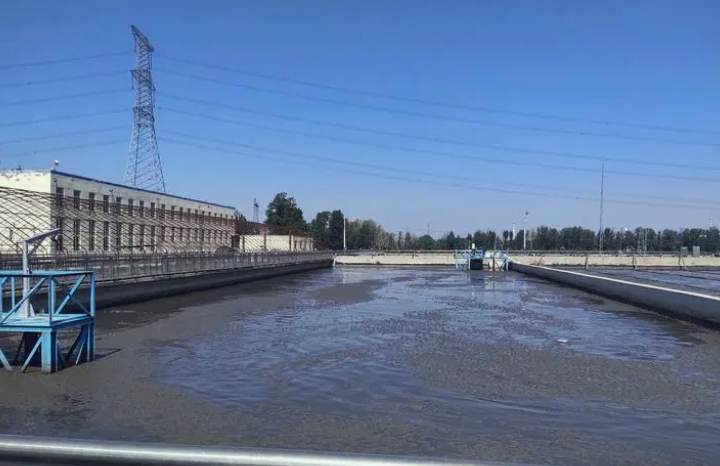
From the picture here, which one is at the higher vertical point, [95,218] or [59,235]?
[95,218]

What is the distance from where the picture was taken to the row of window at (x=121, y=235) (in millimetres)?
39719

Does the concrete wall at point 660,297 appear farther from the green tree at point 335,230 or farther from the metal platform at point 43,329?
the green tree at point 335,230

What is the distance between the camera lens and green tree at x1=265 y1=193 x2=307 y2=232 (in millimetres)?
138125

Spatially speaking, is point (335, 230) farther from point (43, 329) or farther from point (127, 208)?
point (43, 329)

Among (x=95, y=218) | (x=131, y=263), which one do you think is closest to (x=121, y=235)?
(x=95, y=218)

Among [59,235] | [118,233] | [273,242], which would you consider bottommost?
[273,242]

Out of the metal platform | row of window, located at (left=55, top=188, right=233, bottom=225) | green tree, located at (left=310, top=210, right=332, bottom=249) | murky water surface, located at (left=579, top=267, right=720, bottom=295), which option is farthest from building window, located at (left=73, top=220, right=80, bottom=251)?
green tree, located at (left=310, top=210, right=332, bottom=249)

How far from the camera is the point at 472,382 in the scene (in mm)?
10719

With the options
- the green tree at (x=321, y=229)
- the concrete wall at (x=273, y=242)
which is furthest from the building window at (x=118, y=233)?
the green tree at (x=321, y=229)

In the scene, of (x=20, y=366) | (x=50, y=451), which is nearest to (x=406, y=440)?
(x=50, y=451)

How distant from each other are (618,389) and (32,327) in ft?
31.6

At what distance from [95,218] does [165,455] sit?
Answer: 43.3 meters

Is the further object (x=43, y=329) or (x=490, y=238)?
(x=490, y=238)

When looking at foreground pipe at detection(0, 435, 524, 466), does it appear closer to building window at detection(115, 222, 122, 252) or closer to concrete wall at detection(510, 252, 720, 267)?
building window at detection(115, 222, 122, 252)
